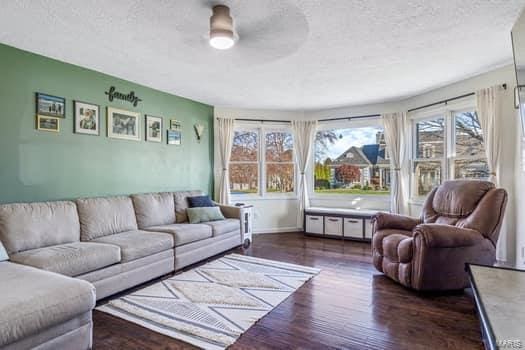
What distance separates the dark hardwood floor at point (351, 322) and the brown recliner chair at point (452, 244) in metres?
0.17

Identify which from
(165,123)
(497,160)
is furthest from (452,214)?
(165,123)

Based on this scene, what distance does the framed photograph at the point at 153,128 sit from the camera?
13.8 feet

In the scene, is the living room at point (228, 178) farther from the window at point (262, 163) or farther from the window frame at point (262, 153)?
the window frame at point (262, 153)

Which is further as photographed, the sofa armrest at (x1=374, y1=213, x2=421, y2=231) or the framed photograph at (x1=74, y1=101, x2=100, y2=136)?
the sofa armrest at (x1=374, y1=213, x2=421, y2=231)

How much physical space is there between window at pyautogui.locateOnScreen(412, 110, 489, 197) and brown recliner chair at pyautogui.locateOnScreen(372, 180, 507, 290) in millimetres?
1014

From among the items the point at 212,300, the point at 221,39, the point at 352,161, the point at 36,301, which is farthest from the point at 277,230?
the point at 36,301

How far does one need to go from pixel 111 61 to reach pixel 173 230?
2.02 metres

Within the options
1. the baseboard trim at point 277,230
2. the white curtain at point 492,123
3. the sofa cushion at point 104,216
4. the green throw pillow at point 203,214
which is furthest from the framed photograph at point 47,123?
the white curtain at point 492,123

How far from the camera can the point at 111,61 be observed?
321cm

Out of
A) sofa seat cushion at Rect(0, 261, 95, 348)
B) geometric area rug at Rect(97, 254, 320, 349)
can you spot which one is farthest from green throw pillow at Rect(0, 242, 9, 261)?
geometric area rug at Rect(97, 254, 320, 349)

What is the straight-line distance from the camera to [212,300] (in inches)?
104

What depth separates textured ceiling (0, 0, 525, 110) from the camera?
214 centimetres

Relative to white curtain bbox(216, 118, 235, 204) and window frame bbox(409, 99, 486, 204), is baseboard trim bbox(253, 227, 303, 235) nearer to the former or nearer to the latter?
white curtain bbox(216, 118, 235, 204)

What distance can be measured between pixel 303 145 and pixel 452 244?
336cm
